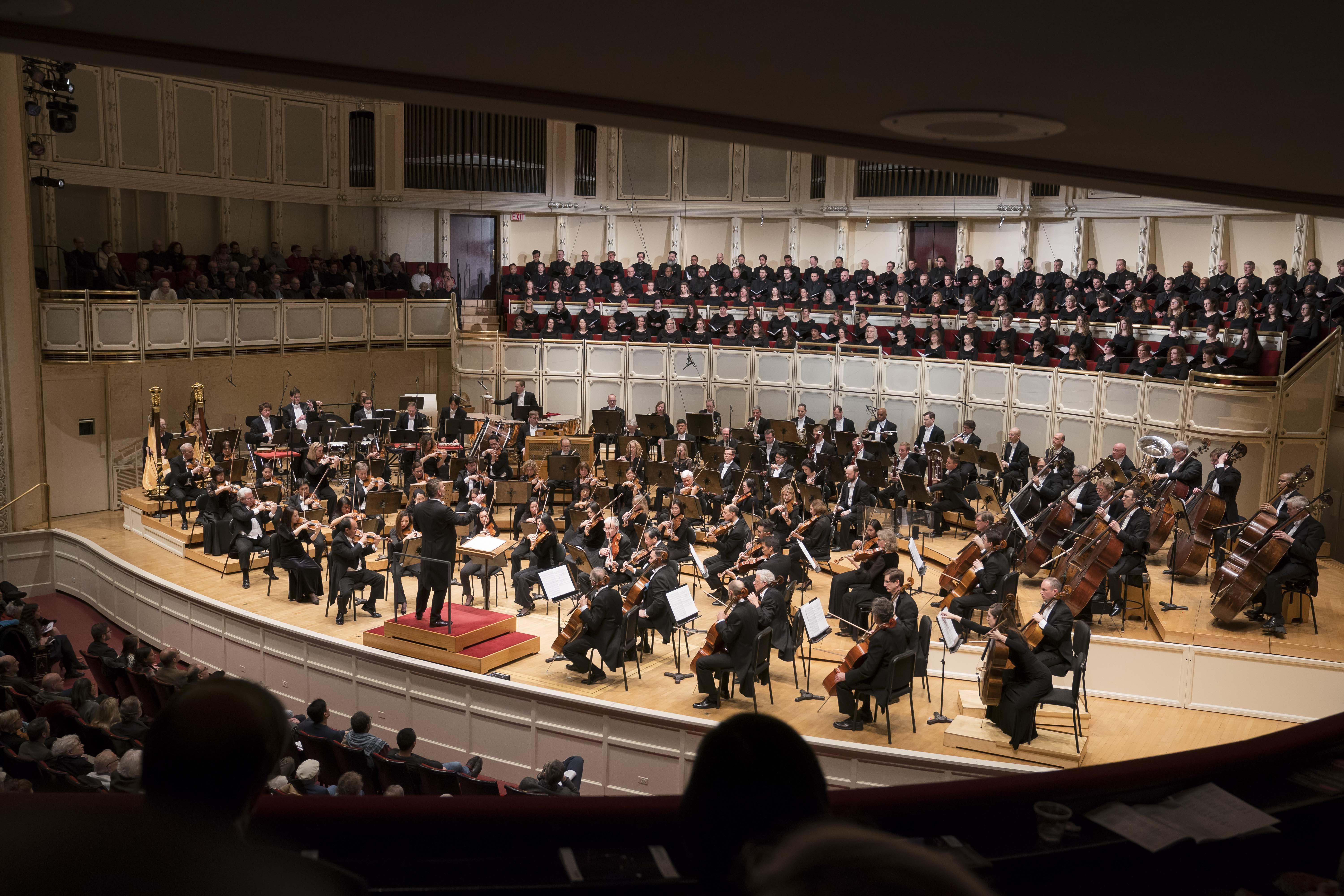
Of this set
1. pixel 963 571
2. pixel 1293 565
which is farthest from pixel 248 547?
pixel 1293 565

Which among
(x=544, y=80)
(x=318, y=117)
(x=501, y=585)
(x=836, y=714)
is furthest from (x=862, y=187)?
(x=544, y=80)

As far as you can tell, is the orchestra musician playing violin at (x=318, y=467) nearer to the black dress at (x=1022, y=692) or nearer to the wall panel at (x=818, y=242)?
the black dress at (x=1022, y=692)

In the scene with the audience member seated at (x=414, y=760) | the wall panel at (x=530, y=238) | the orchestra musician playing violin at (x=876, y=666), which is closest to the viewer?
the audience member seated at (x=414, y=760)

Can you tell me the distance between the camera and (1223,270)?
50.5ft

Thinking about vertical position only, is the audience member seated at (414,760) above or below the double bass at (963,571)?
below

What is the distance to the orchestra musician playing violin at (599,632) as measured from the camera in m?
9.63

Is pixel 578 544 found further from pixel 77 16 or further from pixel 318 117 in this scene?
pixel 318 117

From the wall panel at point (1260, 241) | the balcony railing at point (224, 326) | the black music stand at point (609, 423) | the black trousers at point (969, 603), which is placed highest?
the wall panel at point (1260, 241)

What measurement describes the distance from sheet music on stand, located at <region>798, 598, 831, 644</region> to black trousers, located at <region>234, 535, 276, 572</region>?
6747 millimetres

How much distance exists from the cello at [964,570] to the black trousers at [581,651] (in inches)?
134

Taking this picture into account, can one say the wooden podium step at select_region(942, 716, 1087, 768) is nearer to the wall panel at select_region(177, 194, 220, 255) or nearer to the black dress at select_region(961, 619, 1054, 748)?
the black dress at select_region(961, 619, 1054, 748)

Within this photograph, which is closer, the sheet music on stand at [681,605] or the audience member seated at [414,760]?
the audience member seated at [414,760]

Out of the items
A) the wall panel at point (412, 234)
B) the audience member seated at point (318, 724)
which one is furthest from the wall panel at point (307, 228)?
the audience member seated at point (318, 724)

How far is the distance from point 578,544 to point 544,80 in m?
9.82
